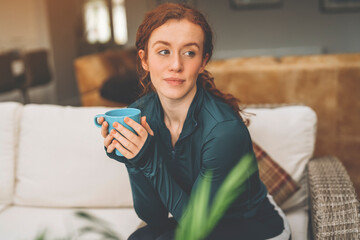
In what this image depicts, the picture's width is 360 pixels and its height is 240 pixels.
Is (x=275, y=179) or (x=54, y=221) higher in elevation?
(x=275, y=179)

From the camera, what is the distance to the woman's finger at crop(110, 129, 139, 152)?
3.19ft

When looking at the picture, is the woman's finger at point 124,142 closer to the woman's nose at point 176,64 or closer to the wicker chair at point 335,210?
the woman's nose at point 176,64

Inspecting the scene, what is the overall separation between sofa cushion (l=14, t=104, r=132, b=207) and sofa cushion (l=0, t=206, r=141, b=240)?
0.11 ft

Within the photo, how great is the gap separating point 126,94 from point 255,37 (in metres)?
2.93

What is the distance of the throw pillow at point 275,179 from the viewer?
5.23ft

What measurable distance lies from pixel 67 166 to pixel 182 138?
0.78 meters

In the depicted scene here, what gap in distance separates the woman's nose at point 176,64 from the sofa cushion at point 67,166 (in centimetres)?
73

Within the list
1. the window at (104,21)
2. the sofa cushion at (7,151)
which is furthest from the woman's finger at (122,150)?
the window at (104,21)

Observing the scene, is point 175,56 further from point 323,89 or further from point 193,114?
point 323,89

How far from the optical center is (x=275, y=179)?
1.61 metres

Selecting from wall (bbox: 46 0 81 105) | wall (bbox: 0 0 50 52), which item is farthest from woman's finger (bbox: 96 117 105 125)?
wall (bbox: 46 0 81 105)

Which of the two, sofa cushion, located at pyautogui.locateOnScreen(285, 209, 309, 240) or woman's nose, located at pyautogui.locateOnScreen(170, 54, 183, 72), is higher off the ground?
woman's nose, located at pyautogui.locateOnScreen(170, 54, 183, 72)

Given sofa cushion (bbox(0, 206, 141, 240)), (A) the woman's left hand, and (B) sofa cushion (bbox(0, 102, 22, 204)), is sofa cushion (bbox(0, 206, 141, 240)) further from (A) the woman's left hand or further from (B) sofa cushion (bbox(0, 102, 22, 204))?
(A) the woman's left hand

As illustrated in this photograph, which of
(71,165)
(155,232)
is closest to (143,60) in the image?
(155,232)
